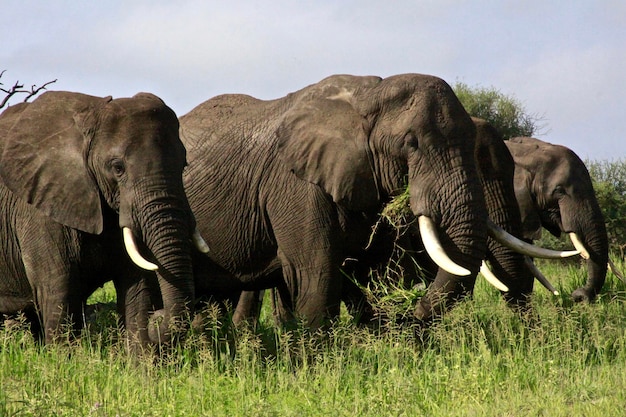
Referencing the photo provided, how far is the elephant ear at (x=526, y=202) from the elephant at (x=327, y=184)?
10.9ft

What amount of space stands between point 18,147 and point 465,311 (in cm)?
346

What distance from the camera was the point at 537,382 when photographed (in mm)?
8188

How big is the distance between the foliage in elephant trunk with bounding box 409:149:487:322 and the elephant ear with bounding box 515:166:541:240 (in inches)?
165

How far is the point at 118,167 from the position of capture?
8.68m

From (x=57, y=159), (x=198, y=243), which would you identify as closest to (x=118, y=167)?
(x=57, y=159)

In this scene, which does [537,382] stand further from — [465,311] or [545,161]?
[545,161]

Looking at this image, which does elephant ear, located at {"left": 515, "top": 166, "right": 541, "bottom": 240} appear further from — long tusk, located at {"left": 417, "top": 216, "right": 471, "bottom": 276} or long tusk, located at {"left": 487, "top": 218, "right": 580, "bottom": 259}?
long tusk, located at {"left": 417, "top": 216, "right": 471, "bottom": 276}

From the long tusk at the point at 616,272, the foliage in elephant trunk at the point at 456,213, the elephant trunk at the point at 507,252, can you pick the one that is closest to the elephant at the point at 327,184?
the foliage in elephant trunk at the point at 456,213

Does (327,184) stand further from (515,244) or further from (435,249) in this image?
(515,244)

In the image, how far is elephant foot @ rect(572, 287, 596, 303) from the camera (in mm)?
12378

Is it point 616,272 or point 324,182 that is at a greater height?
point 324,182

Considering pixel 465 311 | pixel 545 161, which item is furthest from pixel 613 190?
pixel 465 311

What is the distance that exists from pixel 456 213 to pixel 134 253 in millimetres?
2146

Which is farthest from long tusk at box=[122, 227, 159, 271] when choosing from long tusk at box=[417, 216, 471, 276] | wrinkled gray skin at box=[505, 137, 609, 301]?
wrinkled gray skin at box=[505, 137, 609, 301]
